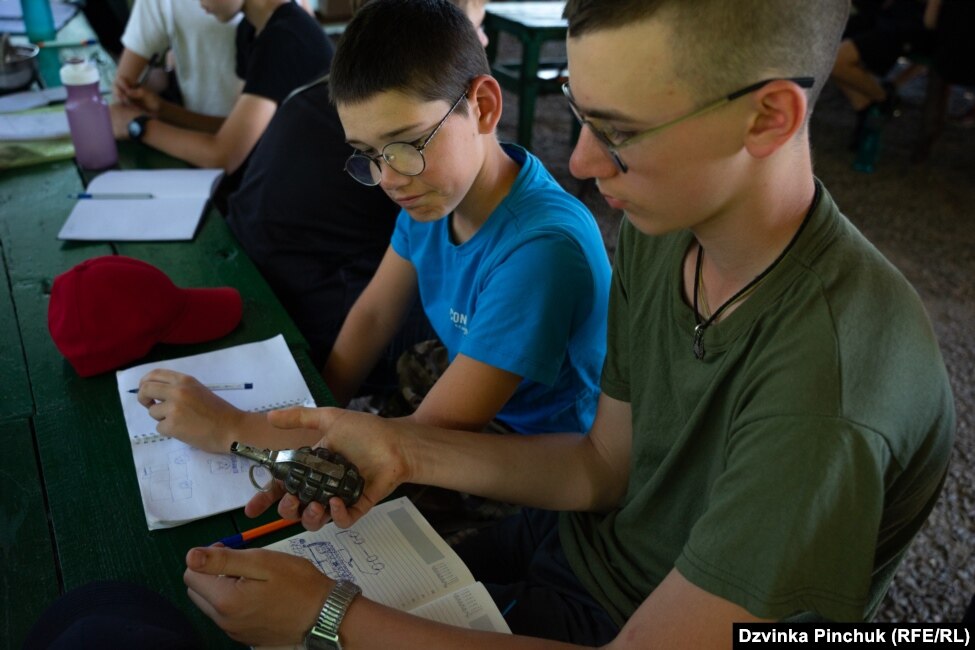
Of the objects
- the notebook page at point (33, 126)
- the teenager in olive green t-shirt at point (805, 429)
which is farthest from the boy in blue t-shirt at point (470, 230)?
the notebook page at point (33, 126)

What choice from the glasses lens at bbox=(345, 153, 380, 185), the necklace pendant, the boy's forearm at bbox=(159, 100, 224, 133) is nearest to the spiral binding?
the glasses lens at bbox=(345, 153, 380, 185)

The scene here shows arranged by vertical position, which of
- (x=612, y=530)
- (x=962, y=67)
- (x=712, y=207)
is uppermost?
(x=712, y=207)

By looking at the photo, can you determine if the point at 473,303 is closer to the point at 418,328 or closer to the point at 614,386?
the point at 614,386

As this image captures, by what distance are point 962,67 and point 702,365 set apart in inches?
151

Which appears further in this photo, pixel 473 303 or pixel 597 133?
pixel 473 303

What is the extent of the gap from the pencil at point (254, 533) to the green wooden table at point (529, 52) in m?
3.01

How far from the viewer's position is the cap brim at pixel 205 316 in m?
1.35

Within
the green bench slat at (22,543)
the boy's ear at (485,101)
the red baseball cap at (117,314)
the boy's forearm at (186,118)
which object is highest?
the boy's ear at (485,101)

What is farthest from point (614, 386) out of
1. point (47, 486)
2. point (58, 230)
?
point (58, 230)

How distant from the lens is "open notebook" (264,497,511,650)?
948 mm

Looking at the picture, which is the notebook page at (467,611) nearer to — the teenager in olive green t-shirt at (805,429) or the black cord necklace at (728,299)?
the teenager in olive green t-shirt at (805,429)

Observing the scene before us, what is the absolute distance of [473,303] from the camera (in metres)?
1.37

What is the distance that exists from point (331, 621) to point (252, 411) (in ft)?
1.42

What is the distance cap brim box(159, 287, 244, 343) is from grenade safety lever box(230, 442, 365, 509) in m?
0.43
